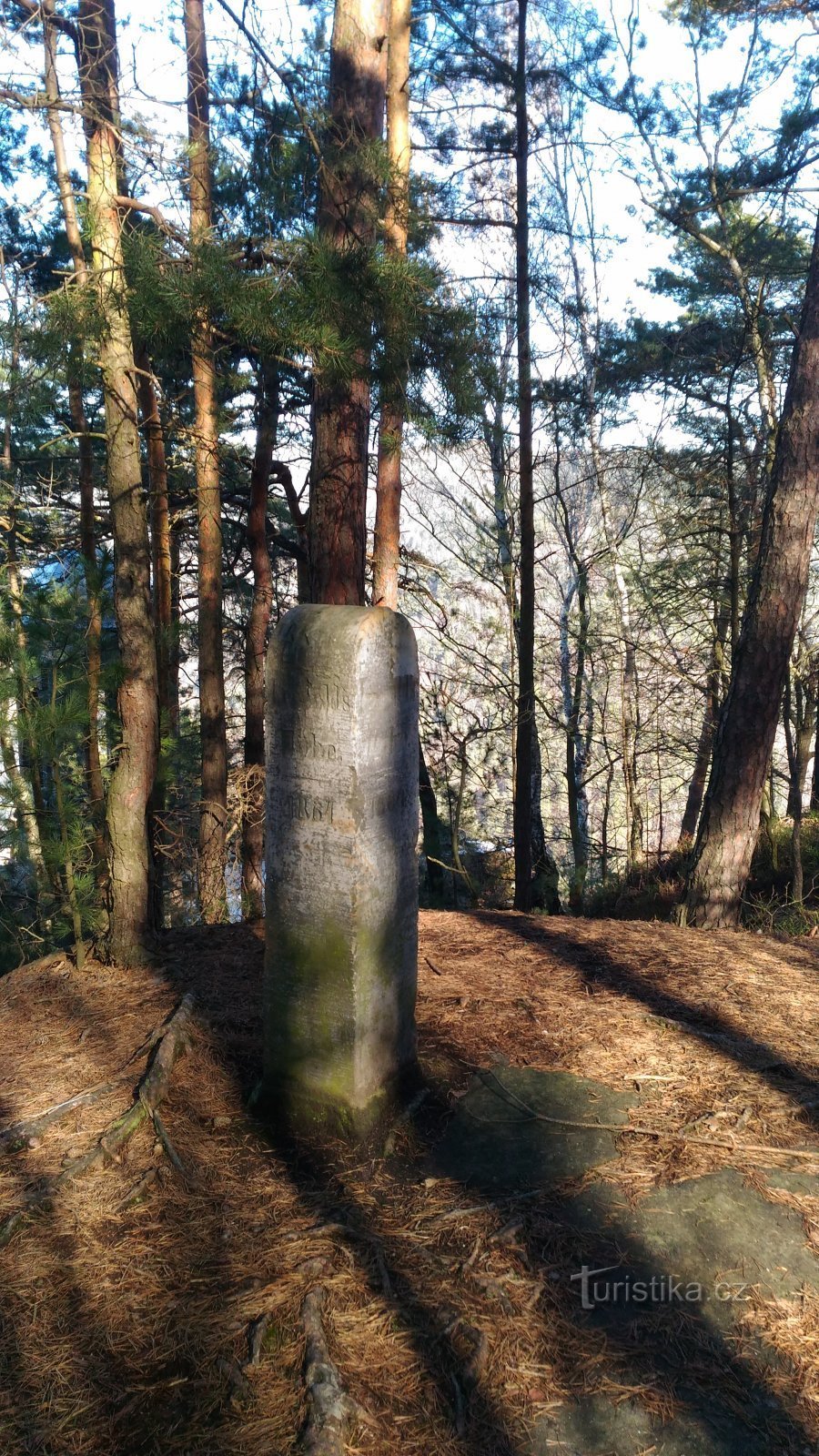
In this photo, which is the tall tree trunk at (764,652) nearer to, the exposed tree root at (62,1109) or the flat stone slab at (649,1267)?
the flat stone slab at (649,1267)

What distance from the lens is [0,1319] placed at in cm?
251

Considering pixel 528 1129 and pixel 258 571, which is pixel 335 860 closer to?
pixel 528 1129

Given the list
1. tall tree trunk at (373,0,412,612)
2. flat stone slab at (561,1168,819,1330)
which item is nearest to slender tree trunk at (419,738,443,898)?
tall tree trunk at (373,0,412,612)

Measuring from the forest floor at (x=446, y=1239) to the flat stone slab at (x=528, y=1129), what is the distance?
0.04 ft

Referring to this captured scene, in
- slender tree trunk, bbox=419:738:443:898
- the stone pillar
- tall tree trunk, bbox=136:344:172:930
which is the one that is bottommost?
slender tree trunk, bbox=419:738:443:898

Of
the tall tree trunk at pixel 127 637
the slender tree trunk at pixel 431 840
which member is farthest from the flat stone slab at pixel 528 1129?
the slender tree trunk at pixel 431 840

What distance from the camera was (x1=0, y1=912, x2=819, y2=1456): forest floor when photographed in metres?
2.20

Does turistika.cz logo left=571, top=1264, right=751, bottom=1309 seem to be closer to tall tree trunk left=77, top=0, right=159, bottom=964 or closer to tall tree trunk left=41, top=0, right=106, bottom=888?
tall tree trunk left=77, top=0, right=159, bottom=964

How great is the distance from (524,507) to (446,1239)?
8.94 meters

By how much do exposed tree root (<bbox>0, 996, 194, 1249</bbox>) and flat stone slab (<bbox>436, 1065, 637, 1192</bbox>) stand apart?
3.92ft

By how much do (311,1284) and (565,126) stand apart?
14004 millimetres

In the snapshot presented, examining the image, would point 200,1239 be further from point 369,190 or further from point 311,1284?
point 369,190

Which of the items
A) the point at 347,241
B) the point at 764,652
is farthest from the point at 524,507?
the point at 347,241

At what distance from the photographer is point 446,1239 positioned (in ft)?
9.28
